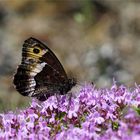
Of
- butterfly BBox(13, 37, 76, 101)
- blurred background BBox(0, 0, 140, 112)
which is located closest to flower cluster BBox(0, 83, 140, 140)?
butterfly BBox(13, 37, 76, 101)

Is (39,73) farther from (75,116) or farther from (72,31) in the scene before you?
(72,31)

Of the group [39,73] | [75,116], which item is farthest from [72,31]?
[75,116]

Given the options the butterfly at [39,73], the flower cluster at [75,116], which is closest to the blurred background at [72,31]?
the butterfly at [39,73]

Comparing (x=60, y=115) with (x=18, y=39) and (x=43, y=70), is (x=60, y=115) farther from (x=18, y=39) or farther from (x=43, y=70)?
(x=18, y=39)

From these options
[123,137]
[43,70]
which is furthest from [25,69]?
[123,137]

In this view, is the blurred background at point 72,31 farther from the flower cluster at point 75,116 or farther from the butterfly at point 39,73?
the flower cluster at point 75,116
